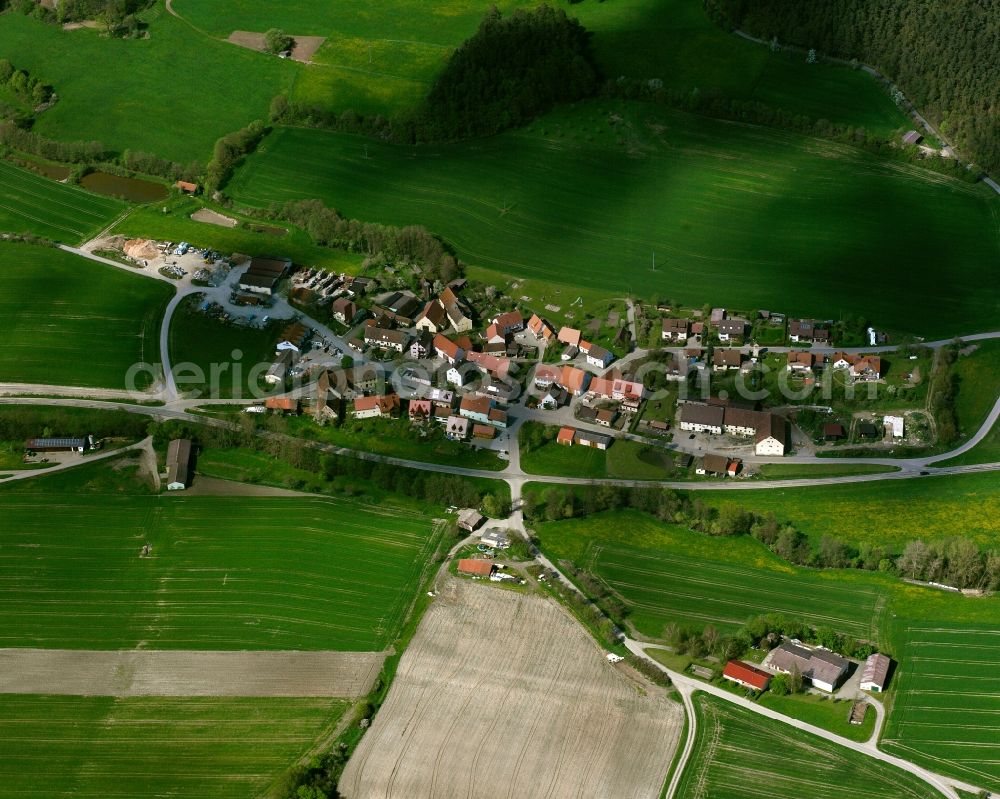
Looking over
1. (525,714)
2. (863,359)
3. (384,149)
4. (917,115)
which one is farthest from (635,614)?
(917,115)

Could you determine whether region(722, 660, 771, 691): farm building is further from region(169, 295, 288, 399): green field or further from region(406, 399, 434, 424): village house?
region(169, 295, 288, 399): green field

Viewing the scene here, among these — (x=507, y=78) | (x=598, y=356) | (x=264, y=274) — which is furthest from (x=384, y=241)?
(x=507, y=78)

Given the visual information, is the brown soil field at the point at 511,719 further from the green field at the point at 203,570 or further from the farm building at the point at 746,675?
the green field at the point at 203,570

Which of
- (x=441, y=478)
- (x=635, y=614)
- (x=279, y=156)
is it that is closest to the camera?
(x=635, y=614)

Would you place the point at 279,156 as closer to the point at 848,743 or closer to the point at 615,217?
the point at 615,217

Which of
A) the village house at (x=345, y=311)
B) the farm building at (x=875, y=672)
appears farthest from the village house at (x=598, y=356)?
the farm building at (x=875, y=672)

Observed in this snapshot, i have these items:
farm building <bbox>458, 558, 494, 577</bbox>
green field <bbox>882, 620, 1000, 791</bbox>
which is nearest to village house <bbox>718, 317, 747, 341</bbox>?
farm building <bbox>458, 558, 494, 577</bbox>

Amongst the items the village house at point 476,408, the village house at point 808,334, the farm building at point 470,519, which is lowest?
the farm building at point 470,519
